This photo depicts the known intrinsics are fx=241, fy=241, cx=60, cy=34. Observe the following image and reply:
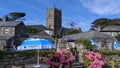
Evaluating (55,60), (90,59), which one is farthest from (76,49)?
(55,60)

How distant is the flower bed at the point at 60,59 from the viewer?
12851mm

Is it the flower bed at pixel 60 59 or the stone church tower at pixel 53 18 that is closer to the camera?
the flower bed at pixel 60 59

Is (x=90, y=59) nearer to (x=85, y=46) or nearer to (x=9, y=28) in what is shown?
(x=85, y=46)

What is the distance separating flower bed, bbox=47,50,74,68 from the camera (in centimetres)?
1285

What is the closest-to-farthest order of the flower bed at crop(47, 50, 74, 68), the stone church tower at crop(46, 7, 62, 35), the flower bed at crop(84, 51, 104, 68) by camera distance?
the flower bed at crop(47, 50, 74, 68), the flower bed at crop(84, 51, 104, 68), the stone church tower at crop(46, 7, 62, 35)

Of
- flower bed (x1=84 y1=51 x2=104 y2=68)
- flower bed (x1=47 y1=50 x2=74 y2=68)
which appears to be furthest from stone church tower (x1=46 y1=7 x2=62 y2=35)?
flower bed (x1=47 y1=50 x2=74 y2=68)

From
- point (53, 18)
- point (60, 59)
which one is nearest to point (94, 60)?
point (60, 59)

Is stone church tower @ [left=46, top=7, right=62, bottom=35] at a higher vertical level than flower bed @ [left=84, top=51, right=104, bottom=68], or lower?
higher

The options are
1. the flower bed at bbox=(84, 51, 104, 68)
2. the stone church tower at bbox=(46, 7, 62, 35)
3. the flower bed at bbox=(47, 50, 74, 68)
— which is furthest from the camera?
the stone church tower at bbox=(46, 7, 62, 35)

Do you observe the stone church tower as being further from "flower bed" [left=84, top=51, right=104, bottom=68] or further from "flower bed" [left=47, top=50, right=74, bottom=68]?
"flower bed" [left=47, top=50, right=74, bottom=68]

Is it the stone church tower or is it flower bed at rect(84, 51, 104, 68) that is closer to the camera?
flower bed at rect(84, 51, 104, 68)

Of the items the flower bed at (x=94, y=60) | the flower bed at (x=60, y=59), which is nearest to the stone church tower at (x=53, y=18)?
the flower bed at (x=94, y=60)

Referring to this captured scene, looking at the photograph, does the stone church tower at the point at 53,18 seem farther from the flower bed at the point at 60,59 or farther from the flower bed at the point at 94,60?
the flower bed at the point at 60,59

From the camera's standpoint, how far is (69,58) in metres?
13.6
